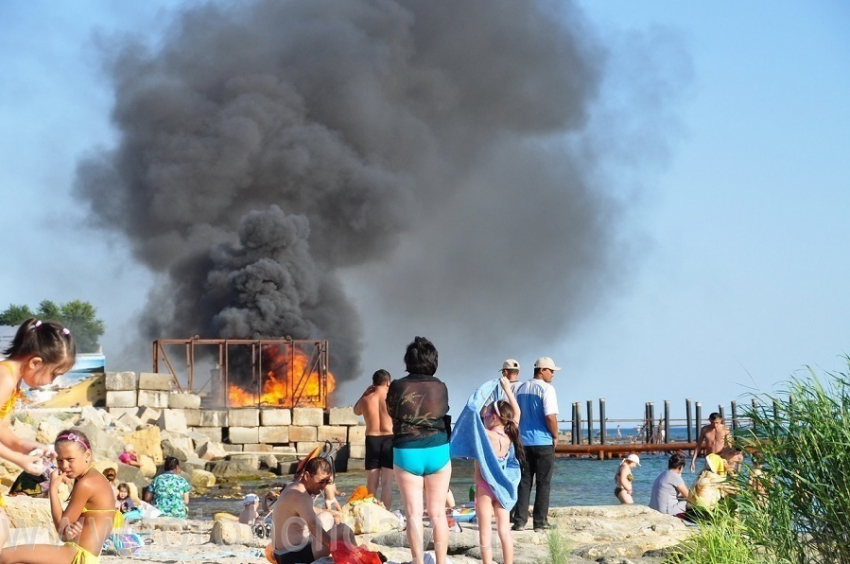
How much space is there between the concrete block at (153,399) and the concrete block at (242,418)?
7.48ft

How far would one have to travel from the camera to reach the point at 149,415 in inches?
1186

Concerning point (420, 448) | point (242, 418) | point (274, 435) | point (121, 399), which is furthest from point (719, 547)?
point (242, 418)

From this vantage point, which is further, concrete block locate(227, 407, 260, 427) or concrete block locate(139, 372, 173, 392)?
concrete block locate(227, 407, 260, 427)

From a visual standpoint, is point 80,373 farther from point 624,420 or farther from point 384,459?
point 624,420

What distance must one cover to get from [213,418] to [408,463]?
89.4ft

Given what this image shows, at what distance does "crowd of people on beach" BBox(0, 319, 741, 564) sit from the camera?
4.52 m

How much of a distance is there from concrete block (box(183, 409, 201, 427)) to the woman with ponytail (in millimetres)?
26257

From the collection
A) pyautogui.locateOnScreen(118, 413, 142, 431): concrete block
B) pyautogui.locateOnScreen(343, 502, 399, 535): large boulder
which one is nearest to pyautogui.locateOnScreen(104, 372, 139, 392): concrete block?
pyautogui.locateOnScreen(118, 413, 142, 431): concrete block

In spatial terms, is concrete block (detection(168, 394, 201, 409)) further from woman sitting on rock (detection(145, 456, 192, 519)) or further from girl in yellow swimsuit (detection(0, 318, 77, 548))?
girl in yellow swimsuit (detection(0, 318, 77, 548))

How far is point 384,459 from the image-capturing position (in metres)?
9.95

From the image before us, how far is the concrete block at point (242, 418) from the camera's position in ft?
108

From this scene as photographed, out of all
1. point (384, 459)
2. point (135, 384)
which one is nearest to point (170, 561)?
point (384, 459)

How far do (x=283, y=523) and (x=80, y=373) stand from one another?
30916mm

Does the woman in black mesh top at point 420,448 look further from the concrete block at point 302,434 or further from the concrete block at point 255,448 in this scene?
the concrete block at point 302,434
